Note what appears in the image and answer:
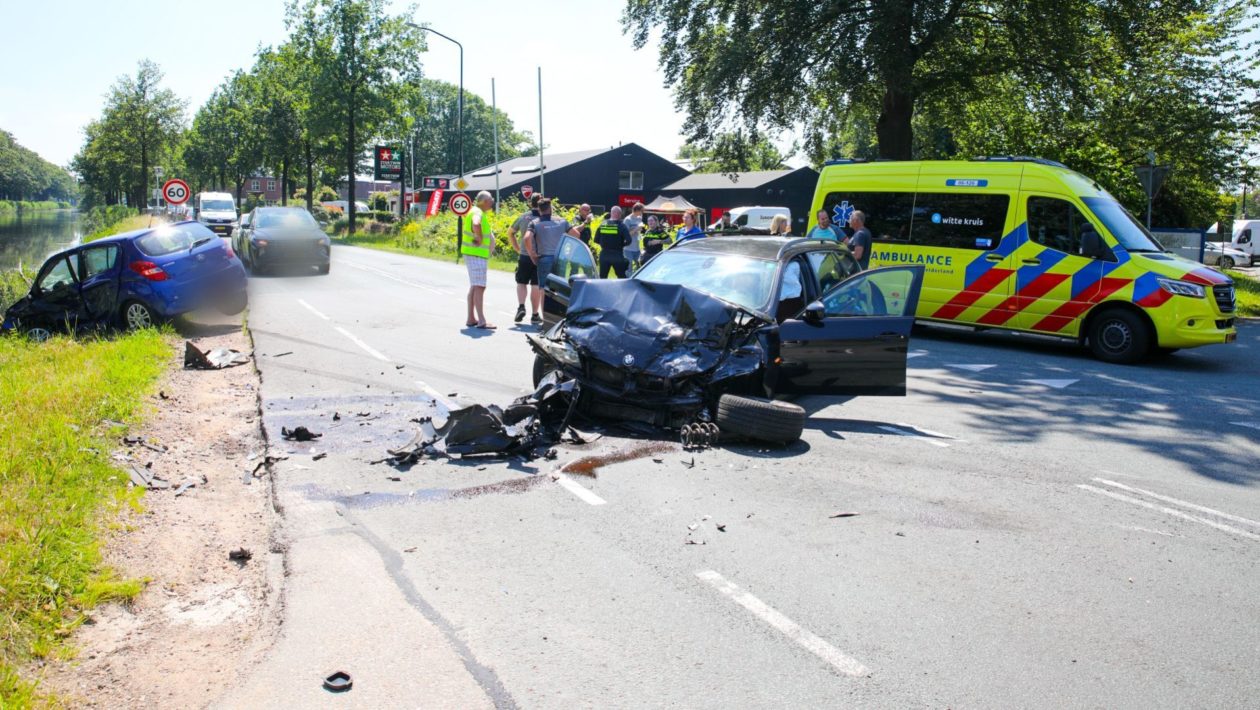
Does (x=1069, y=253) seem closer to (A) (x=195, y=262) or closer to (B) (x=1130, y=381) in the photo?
(B) (x=1130, y=381)

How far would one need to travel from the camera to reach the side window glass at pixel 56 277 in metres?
11.9

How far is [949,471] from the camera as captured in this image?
6160 millimetres

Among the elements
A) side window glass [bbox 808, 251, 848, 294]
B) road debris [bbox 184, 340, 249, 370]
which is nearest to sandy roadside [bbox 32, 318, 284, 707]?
road debris [bbox 184, 340, 249, 370]

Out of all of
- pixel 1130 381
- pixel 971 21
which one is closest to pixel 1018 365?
pixel 1130 381

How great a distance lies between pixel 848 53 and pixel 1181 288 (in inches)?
443

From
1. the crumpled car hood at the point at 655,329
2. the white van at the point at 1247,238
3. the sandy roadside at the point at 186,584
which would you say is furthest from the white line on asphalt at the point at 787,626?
the white van at the point at 1247,238

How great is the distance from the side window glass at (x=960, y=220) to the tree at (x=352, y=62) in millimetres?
39651

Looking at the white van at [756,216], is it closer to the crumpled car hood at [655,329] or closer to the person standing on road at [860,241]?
the person standing on road at [860,241]

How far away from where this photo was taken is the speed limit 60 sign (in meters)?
23.2

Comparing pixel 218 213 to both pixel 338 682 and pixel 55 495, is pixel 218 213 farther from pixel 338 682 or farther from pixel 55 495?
pixel 338 682

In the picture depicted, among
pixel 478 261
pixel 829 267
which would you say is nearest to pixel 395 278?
pixel 478 261

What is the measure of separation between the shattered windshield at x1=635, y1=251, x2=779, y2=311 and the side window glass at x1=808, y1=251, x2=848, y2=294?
65 centimetres

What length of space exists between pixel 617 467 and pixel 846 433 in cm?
218

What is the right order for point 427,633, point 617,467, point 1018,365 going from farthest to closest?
1. point 1018,365
2. point 617,467
3. point 427,633
